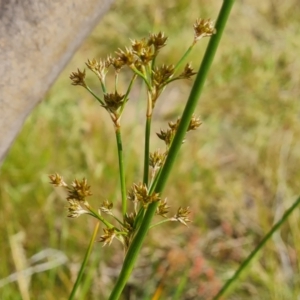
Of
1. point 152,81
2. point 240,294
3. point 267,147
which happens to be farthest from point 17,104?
point 267,147

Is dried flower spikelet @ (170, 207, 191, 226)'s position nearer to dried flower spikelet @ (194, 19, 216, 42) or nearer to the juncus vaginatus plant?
the juncus vaginatus plant

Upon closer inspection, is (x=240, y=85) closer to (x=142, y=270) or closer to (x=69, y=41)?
(x=142, y=270)

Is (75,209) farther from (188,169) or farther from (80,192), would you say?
(188,169)

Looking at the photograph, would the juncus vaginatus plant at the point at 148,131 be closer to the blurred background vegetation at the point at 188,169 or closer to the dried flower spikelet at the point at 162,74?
the dried flower spikelet at the point at 162,74

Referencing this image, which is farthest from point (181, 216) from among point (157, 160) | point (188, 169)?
point (188, 169)

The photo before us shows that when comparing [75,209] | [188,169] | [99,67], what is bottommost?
[75,209]

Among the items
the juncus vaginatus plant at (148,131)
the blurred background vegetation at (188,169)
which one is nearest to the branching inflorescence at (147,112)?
the juncus vaginatus plant at (148,131)

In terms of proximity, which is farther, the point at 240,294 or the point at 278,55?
the point at 278,55
